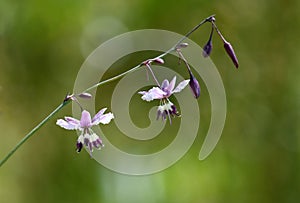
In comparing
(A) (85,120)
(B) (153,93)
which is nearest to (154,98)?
(B) (153,93)

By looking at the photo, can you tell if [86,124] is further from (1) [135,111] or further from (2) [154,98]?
(1) [135,111]

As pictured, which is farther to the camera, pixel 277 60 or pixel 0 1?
pixel 277 60

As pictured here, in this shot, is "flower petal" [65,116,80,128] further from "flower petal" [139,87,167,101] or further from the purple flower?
"flower petal" [139,87,167,101]

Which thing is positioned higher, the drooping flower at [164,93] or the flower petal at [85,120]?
the flower petal at [85,120]

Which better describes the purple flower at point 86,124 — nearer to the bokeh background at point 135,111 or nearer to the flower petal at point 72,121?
the flower petal at point 72,121

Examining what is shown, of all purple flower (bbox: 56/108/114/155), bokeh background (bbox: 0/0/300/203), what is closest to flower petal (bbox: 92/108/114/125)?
purple flower (bbox: 56/108/114/155)

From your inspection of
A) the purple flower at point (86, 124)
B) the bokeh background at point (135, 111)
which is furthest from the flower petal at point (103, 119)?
the bokeh background at point (135, 111)

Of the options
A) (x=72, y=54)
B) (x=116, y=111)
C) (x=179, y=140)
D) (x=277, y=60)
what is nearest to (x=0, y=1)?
(x=72, y=54)

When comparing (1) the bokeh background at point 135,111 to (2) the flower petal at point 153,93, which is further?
(1) the bokeh background at point 135,111

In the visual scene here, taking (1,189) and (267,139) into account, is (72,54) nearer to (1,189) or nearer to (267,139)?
(1,189)
